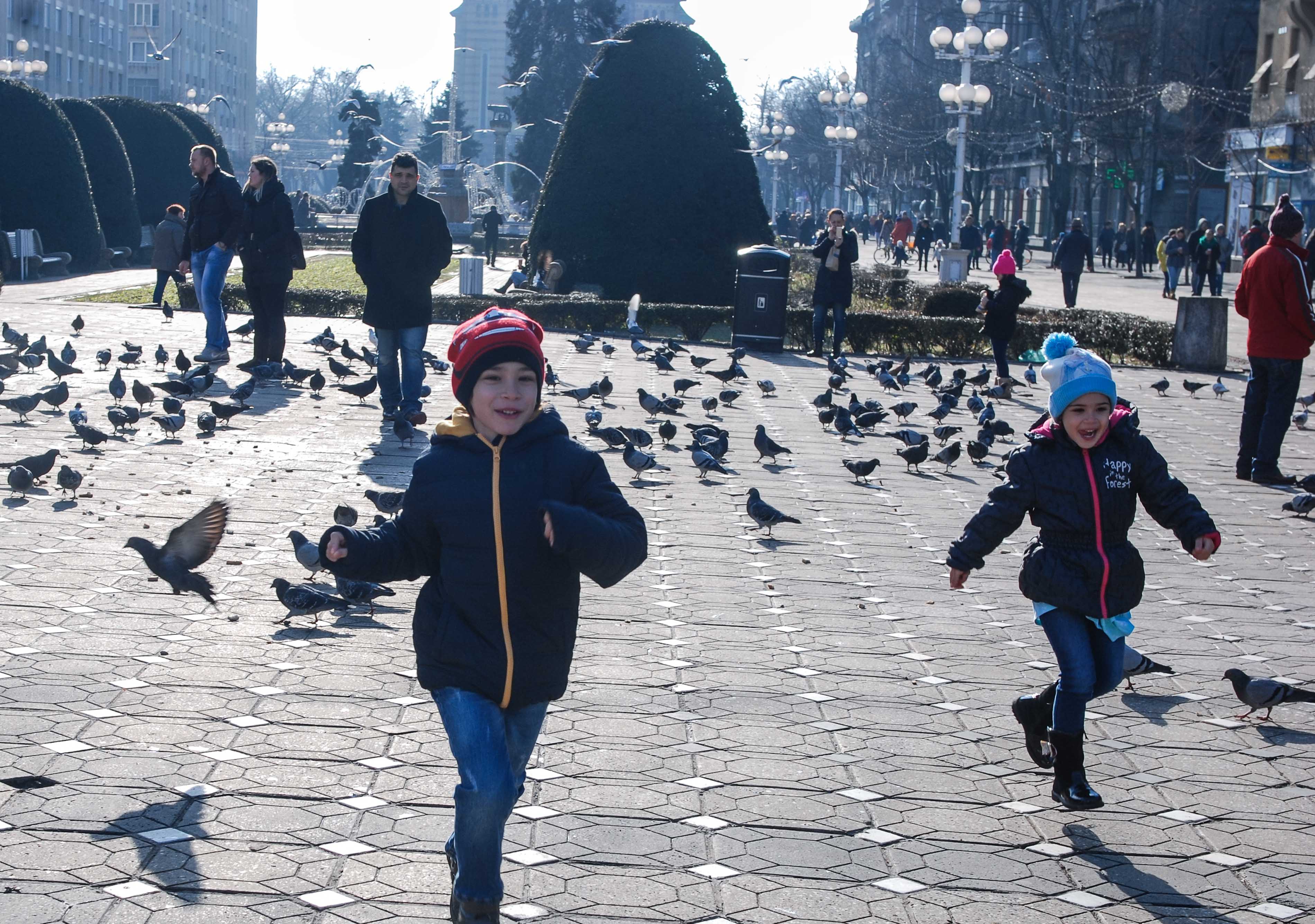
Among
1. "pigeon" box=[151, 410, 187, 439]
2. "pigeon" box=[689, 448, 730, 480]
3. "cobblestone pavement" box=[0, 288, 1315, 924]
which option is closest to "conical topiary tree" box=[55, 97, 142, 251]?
"pigeon" box=[151, 410, 187, 439]

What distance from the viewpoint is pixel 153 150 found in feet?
122

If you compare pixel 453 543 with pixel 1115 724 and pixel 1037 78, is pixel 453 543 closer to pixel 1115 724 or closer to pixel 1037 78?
pixel 1115 724

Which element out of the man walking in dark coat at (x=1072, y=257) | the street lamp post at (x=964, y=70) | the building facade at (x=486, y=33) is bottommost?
the man walking in dark coat at (x=1072, y=257)

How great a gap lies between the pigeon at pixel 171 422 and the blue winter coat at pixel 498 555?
8135mm

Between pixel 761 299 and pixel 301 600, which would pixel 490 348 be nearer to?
pixel 301 600

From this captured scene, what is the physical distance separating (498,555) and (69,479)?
6253 millimetres

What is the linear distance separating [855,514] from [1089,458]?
5.24 m

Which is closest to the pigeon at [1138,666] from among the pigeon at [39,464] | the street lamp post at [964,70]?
the pigeon at [39,464]

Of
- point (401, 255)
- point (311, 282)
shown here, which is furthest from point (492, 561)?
point (311, 282)

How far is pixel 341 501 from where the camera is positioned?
903 centimetres

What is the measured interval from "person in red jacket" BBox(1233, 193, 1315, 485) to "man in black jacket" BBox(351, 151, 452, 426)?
604cm

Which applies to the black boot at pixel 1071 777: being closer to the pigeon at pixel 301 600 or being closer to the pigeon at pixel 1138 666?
the pigeon at pixel 1138 666

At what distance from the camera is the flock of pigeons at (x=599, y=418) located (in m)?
6.06

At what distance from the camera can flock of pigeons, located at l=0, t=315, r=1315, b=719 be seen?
6.06 meters
